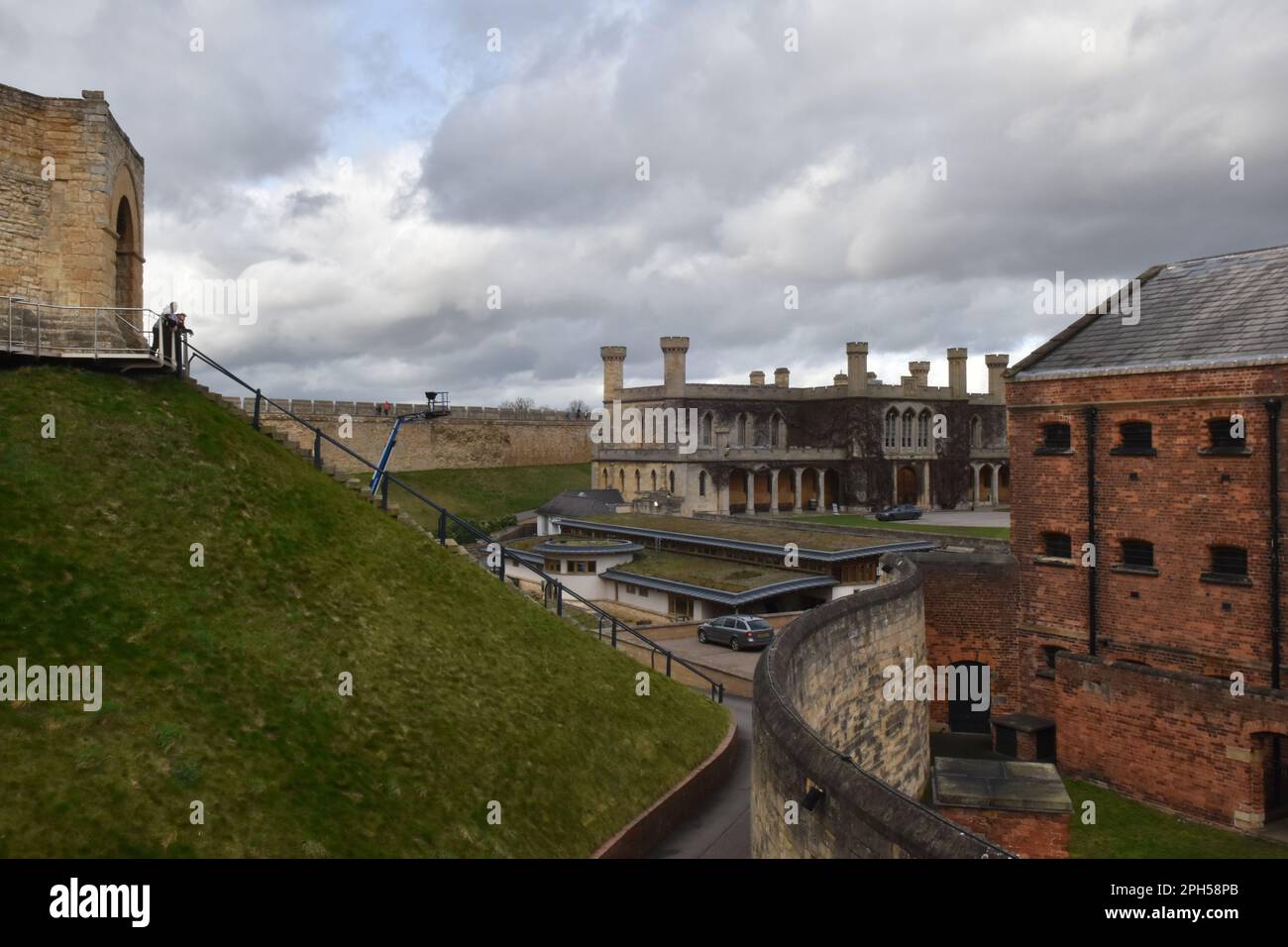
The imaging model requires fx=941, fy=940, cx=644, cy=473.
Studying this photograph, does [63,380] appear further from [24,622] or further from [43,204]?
[24,622]

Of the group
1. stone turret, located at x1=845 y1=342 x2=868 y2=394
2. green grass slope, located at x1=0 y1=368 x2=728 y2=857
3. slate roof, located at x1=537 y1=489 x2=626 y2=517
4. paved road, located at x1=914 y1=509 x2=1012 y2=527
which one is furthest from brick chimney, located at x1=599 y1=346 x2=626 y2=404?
green grass slope, located at x1=0 y1=368 x2=728 y2=857

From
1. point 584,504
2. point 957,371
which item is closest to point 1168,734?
point 584,504

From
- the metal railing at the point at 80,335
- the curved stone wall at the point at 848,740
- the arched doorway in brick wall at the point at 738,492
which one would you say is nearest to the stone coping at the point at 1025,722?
the curved stone wall at the point at 848,740

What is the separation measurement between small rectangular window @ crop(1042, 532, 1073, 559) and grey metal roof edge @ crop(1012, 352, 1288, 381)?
3.83 metres

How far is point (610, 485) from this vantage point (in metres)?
62.7

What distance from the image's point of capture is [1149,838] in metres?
17.8

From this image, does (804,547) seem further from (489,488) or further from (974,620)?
(489,488)

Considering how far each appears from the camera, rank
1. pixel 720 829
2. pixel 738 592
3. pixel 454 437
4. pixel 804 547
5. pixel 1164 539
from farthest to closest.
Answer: pixel 454 437, pixel 804 547, pixel 738 592, pixel 1164 539, pixel 720 829

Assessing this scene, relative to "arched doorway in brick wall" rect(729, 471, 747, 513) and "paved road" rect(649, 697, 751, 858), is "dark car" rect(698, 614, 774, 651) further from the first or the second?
"arched doorway in brick wall" rect(729, 471, 747, 513)

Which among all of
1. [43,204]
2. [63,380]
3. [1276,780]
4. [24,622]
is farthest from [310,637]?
[1276,780]

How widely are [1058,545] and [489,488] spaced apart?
57214mm

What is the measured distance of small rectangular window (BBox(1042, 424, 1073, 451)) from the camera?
74.9 ft

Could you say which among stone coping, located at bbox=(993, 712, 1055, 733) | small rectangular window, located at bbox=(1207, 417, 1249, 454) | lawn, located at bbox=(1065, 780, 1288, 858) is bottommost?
lawn, located at bbox=(1065, 780, 1288, 858)

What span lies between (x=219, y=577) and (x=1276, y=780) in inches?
773
